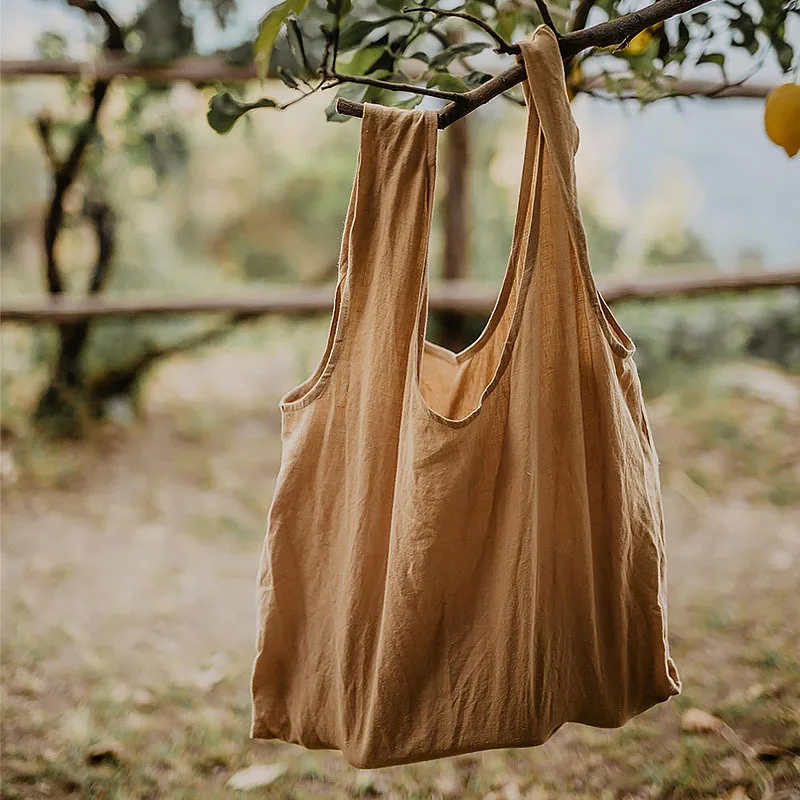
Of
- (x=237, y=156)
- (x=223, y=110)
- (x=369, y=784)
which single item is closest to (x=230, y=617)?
(x=369, y=784)

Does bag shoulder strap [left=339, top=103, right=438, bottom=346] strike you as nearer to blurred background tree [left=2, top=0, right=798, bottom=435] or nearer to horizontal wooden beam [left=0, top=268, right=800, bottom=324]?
blurred background tree [left=2, top=0, right=798, bottom=435]

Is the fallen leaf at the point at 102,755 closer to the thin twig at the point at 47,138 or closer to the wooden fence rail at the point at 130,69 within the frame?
the wooden fence rail at the point at 130,69

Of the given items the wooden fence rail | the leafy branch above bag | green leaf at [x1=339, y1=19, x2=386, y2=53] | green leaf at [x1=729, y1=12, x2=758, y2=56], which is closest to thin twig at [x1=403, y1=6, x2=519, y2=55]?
the leafy branch above bag

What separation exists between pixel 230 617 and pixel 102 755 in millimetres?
525

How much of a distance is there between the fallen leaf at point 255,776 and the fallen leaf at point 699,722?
0.58m

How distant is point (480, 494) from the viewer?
27.0 inches

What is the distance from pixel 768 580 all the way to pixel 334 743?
A: 1.20 m

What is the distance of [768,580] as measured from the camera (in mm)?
1607

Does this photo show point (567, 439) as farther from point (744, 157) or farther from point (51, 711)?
point (744, 157)

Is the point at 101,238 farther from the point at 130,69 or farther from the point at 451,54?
the point at 451,54

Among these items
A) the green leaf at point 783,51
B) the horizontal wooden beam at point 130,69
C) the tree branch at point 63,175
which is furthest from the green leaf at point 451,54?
the tree branch at point 63,175

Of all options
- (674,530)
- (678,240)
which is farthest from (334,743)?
(678,240)

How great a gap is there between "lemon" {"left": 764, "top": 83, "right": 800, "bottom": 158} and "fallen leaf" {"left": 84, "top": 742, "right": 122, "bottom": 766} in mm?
1158

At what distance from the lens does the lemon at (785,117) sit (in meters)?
0.75
